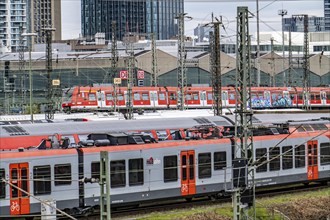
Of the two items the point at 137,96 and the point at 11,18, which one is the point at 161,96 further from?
the point at 11,18

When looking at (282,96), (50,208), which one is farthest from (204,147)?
(282,96)

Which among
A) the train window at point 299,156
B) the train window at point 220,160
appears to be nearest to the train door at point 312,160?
the train window at point 299,156

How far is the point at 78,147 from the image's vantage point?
97.3 ft

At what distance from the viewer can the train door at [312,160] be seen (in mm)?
37844

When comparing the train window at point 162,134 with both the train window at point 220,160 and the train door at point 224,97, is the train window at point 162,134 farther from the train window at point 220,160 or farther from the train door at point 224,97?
the train door at point 224,97

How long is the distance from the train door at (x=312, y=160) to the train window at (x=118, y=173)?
37.9ft

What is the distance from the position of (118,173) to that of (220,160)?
5691 mm

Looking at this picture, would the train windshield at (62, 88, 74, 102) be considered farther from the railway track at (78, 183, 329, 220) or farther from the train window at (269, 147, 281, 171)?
the train window at (269, 147, 281, 171)

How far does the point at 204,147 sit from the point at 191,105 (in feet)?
142

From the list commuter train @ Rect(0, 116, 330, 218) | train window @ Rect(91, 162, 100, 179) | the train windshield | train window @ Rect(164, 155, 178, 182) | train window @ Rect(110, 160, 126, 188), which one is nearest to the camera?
commuter train @ Rect(0, 116, 330, 218)

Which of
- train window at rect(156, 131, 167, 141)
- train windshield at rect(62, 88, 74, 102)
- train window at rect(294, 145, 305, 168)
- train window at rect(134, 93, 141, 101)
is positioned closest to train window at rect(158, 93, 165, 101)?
train window at rect(134, 93, 141, 101)

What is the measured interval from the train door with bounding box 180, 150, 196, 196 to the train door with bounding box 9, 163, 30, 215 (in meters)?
7.48

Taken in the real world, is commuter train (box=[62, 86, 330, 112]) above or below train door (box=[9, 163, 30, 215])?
above

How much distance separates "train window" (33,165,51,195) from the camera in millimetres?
27688
